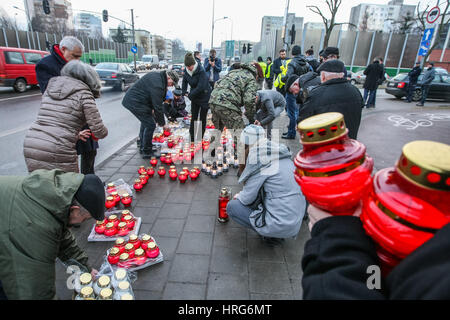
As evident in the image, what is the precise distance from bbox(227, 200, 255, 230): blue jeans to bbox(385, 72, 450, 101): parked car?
15.3 metres

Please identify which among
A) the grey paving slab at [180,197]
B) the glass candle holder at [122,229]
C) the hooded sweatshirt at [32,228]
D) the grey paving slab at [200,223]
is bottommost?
the grey paving slab at [180,197]

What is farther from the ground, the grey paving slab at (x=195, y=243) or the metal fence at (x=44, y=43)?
the metal fence at (x=44, y=43)

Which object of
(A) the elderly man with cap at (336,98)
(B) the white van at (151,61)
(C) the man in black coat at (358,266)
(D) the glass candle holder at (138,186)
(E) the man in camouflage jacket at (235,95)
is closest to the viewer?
(C) the man in black coat at (358,266)

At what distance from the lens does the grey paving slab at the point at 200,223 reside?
3.16m

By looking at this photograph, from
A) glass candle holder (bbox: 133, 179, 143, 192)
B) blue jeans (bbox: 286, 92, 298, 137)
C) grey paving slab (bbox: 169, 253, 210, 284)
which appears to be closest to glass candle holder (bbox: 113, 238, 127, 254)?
grey paving slab (bbox: 169, 253, 210, 284)

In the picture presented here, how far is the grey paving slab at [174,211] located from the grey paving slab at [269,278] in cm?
128

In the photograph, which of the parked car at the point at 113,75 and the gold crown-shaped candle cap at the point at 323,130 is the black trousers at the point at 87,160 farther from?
the parked car at the point at 113,75

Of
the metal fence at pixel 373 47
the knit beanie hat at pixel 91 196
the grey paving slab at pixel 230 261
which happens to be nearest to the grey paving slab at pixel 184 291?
the grey paving slab at pixel 230 261

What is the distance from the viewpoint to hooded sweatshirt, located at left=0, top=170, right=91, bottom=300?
1413 mm

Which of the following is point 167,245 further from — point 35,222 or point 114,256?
point 35,222

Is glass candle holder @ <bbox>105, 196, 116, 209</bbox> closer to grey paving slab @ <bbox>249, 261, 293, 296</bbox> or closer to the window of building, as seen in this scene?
grey paving slab @ <bbox>249, 261, 293, 296</bbox>

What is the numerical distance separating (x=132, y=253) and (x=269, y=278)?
53.6 inches
